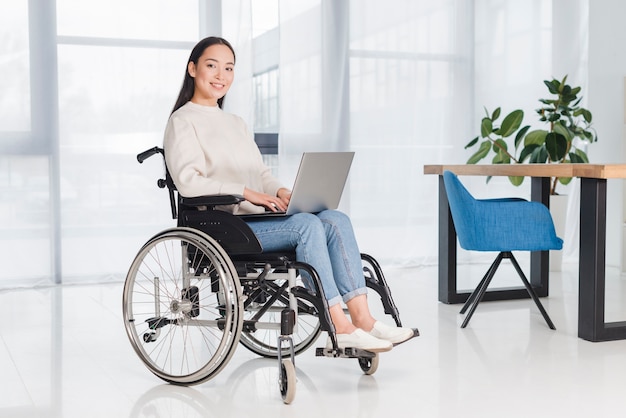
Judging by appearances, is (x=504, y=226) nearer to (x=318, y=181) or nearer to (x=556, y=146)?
(x=318, y=181)

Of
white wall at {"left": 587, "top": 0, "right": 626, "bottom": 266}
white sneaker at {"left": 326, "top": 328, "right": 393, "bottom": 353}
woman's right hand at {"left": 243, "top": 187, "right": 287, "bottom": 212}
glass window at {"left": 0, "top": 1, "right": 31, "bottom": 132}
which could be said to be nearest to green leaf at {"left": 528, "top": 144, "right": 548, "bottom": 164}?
white wall at {"left": 587, "top": 0, "right": 626, "bottom": 266}

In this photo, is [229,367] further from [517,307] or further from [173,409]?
[517,307]

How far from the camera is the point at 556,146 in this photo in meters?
4.79

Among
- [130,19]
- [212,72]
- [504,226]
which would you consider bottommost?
[504,226]

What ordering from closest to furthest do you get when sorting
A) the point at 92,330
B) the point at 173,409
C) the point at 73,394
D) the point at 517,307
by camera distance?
the point at 173,409
the point at 73,394
the point at 92,330
the point at 517,307

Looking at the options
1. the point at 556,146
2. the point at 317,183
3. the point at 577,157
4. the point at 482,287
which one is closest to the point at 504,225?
the point at 482,287

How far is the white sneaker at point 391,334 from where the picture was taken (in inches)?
97.7

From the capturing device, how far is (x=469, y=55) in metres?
5.56

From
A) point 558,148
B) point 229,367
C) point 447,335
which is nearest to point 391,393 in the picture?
point 229,367

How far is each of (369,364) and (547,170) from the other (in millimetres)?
1176

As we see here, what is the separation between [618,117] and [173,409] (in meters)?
4.00

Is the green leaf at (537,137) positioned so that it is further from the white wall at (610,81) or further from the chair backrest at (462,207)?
the chair backrest at (462,207)

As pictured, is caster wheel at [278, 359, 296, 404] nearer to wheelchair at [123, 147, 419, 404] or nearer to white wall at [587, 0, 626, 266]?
wheelchair at [123, 147, 419, 404]

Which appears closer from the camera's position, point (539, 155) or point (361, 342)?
point (361, 342)
